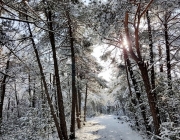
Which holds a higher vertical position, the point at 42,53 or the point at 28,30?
the point at 28,30

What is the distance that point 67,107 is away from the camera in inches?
680

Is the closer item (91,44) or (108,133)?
(91,44)

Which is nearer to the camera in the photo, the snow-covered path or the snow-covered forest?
the snow-covered forest

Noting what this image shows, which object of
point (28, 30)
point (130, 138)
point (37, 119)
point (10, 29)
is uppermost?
point (28, 30)

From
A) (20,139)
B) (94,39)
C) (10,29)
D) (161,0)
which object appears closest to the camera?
(10,29)

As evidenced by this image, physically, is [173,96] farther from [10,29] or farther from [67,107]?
[67,107]

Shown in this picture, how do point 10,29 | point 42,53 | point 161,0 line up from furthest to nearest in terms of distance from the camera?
point 42,53 < point 161,0 < point 10,29

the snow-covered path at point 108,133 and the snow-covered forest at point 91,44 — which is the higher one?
the snow-covered forest at point 91,44

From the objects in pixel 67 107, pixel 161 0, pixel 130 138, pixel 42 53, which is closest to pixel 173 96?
pixel 161 0

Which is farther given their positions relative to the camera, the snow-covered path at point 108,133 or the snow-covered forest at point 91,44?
the snow-covered path at point 108,133

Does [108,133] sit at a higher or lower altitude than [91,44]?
lower

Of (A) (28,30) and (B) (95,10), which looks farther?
(A) (28,30)

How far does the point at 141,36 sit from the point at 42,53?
17.7 ft

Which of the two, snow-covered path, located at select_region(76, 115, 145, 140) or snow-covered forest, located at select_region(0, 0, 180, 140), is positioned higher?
snow-covered forest, located at select_region(0, 0, 180, 140)
